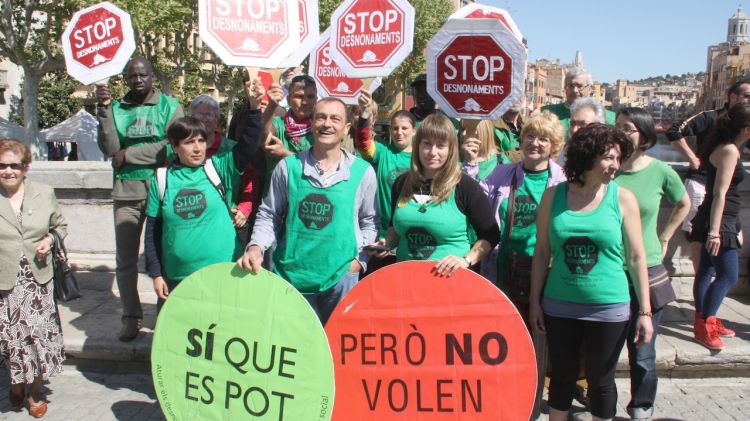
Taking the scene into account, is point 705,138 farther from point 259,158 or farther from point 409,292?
point 259,158

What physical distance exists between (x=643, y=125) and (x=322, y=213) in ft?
6.55

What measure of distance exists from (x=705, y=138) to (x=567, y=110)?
3.69 feet

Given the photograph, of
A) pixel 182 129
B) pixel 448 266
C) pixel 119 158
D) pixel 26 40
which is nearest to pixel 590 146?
pixel 448 266

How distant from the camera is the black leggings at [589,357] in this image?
3.27 m

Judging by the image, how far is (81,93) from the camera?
5369cm

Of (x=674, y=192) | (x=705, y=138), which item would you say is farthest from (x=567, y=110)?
(x=674, y=192)

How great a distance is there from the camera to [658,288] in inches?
145

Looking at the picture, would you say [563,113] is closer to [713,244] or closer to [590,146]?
[713,244]

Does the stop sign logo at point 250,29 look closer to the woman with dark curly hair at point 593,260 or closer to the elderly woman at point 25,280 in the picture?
the elderly woman at point 25,280

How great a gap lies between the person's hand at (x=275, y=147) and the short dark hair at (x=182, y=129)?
1.84 feet

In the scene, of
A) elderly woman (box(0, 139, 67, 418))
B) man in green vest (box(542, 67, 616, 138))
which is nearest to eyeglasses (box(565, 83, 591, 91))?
man in green vest (box(542, 67, 616, 138))

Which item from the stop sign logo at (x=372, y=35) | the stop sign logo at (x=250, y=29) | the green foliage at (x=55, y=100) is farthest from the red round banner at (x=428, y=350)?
the green foliage at (x=55, y=100)

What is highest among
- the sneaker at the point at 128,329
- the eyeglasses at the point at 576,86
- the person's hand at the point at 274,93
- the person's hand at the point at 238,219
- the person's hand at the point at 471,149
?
the eyeglasses at the point at 576,86

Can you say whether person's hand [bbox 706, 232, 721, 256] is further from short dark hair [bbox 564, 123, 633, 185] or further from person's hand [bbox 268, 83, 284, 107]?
person's hand [bbox 268, 83, 284, 107]
